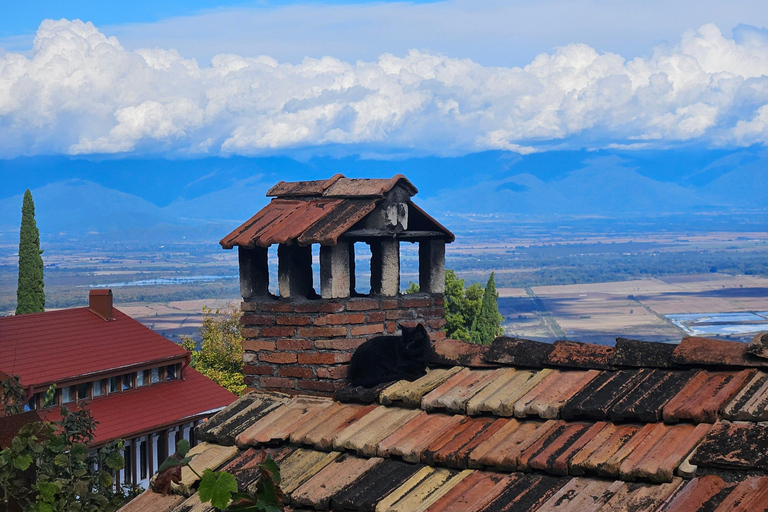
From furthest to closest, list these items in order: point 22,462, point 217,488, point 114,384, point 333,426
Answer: point 114,384 → point 333,426 → point 22,462 → point 217,488

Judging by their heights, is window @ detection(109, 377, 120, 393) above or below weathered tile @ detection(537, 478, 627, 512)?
below

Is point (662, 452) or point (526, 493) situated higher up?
point (662, 452)

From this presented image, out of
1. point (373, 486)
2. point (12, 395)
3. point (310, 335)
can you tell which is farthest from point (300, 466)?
point (12, 395)

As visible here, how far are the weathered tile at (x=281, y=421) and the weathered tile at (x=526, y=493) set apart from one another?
5.84ft

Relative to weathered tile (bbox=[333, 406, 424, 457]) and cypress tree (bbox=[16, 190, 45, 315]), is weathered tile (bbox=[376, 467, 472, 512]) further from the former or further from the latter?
cypress tree (bbox=[16, 190, 45, 315])

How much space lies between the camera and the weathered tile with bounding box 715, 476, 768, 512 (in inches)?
132

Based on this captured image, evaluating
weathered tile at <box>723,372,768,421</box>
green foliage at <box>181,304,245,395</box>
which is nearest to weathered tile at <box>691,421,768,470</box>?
weathered tile at <box>723,372,768,421</box>

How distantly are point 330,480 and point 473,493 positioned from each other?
0.87 metres

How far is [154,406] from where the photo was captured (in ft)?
85.9

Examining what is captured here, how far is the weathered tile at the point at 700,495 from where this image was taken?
347 cm

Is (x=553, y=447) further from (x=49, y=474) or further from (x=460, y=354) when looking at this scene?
(x=49, y=474)

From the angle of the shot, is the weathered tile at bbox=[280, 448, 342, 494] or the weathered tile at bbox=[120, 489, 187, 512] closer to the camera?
the weathered tile at bbox=[280, 448, 342, 494]

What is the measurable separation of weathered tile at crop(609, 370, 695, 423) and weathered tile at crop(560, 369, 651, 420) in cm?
4

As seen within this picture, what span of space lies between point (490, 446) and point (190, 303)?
139 meters
